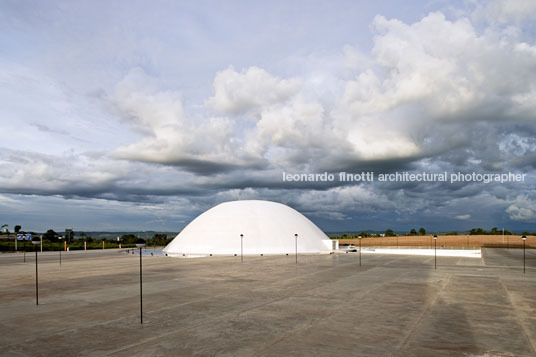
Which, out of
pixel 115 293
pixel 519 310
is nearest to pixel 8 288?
pixel 115 293

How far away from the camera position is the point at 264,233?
202 feet

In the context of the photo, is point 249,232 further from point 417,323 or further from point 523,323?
point 523,323

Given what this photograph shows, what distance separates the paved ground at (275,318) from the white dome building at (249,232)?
34398mm

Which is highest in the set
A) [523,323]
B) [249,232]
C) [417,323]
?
[417,323]

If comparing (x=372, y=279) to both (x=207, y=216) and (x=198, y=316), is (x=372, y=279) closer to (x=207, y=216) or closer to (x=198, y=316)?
(x=198, y=316)

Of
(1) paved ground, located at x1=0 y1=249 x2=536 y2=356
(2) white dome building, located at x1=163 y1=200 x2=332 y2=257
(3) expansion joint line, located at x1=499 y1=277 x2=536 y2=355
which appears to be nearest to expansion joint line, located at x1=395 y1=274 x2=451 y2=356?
(1) paved ground, located at x1=0 y1=249 x2=536 y2=356

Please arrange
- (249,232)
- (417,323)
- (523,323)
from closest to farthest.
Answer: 1. (417,323)
2. (523,323)
3. (249,232)

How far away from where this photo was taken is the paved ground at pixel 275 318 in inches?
428

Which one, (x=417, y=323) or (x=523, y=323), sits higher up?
(x=417, y=323)

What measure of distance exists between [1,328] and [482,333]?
1738 cm

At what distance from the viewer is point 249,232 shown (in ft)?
202

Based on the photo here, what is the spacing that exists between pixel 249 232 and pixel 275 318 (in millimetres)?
47568

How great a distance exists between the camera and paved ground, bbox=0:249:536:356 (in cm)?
1088

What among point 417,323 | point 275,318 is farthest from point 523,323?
point 275,318
